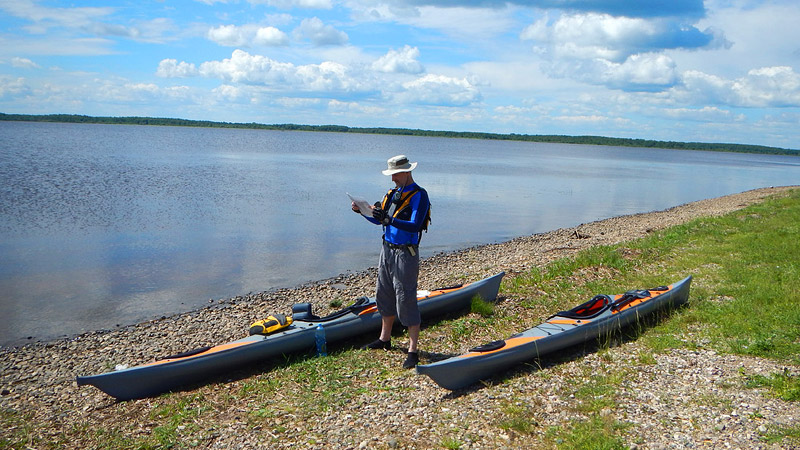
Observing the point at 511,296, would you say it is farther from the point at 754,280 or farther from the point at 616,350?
the point at 754,280

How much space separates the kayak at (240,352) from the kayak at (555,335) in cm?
153

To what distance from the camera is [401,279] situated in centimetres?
595

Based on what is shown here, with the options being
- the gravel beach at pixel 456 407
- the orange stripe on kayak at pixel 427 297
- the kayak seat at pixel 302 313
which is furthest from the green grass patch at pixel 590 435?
the kayak seat at pixel 302 313

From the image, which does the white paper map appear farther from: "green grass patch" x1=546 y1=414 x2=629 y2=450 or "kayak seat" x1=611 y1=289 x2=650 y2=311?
"kayak seat" x1=611 y1=289 x2=650 y2=311

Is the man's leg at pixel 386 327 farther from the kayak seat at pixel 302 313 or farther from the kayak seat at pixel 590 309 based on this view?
the kayak seat at pixel 590 309

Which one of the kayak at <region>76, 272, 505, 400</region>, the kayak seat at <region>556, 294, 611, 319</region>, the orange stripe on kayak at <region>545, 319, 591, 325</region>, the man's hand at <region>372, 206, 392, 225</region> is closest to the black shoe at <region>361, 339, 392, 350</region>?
the kayak at <region>76, 272, 505, 400</region>

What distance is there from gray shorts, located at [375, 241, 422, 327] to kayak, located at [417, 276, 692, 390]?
62 centimetres

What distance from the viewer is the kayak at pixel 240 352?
20.3 feet

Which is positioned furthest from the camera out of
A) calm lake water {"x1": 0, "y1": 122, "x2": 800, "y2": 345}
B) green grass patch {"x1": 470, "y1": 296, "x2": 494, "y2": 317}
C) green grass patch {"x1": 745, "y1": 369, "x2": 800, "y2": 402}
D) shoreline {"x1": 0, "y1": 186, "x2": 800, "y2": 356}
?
calm lake water {"x1": 0, "y1": 122, "x2": 800, "y2": 345}

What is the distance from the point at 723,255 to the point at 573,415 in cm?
809

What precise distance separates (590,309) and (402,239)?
2.96 meters

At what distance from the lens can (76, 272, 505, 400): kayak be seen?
6180 millimetres

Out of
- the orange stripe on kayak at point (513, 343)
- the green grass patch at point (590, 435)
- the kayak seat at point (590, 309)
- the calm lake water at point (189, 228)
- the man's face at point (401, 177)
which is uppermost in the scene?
the man's face at point (401, 177)

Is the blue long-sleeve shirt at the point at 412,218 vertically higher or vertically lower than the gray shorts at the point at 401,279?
higher
